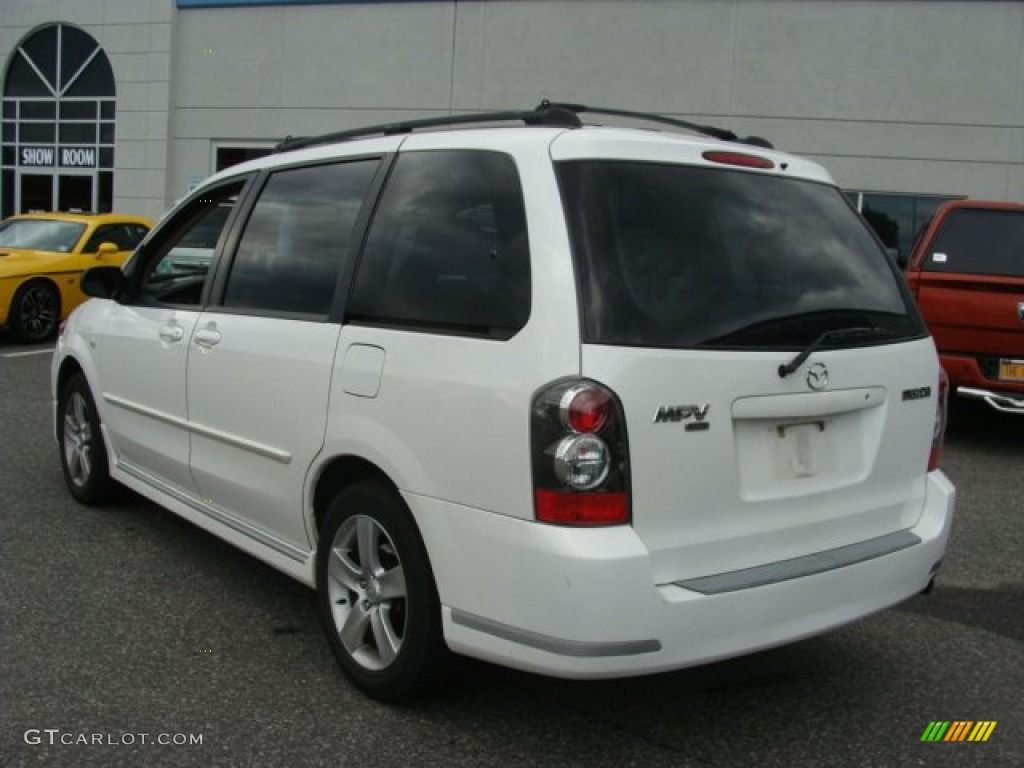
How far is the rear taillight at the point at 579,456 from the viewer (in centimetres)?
238

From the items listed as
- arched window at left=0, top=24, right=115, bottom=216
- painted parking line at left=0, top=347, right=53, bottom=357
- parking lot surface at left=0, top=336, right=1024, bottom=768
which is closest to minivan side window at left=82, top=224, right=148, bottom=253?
painted parking line at left=0, top=347, right=53, bottom=357

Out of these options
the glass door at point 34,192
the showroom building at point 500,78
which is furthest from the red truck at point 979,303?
the glass door at point 34,192

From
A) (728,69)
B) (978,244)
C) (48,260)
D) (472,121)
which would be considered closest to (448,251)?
(472,121)

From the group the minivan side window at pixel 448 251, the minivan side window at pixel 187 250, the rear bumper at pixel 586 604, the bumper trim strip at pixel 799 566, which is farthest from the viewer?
the minivan side window at pixel 187 250

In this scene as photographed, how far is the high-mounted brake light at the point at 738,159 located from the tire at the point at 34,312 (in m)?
10.3

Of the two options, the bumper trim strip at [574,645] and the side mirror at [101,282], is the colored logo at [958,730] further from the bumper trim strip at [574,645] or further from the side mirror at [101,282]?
the side mirror at [101,282]

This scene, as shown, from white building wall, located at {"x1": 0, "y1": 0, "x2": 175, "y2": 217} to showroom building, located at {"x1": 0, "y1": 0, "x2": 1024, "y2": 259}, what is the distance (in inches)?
1.7

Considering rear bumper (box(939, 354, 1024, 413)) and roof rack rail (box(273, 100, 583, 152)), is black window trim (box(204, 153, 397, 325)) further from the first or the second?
rear bumper (box(939, 354, 1024, 413))

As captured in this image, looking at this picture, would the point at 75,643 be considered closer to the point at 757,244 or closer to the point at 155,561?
the point at 155,561

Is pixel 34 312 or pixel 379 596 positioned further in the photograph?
pixel 34 312

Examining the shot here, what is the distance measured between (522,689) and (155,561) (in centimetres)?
200

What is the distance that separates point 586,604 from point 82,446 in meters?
3.58

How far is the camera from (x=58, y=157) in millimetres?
22250

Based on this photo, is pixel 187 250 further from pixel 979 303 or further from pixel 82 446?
pixel 979 303
